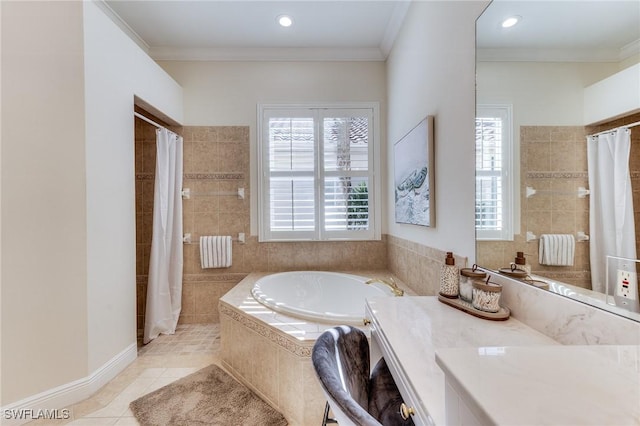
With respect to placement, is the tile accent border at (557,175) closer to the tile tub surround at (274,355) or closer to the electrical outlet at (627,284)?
the electrical outlet at (627,284)

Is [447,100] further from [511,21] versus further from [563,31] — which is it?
[563,31]

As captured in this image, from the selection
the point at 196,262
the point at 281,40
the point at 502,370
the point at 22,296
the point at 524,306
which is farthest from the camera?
the point at 196,262

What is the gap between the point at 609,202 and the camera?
0.73 m

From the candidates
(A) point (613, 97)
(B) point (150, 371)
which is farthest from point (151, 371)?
(A) point (613, 97)

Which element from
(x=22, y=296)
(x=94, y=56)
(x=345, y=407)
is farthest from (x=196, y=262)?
(x=345, y=407)

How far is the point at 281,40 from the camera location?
2547mm

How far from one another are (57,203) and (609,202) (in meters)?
2.51

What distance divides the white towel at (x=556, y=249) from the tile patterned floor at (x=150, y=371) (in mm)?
2163

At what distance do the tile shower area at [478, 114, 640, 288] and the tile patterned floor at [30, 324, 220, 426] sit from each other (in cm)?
217

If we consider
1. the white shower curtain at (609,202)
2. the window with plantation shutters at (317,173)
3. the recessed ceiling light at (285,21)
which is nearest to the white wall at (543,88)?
the white shower curtain at (609,202)

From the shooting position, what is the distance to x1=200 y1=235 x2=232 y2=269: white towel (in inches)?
104

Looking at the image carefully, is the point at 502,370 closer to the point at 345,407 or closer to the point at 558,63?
the point at 345,407

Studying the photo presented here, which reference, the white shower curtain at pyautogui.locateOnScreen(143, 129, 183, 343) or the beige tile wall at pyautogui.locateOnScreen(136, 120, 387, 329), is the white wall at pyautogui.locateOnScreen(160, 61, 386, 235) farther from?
the white shower curtain at pyautogui.locateOnScreen(143, 129, 183, 343)

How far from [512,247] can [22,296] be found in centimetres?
253
